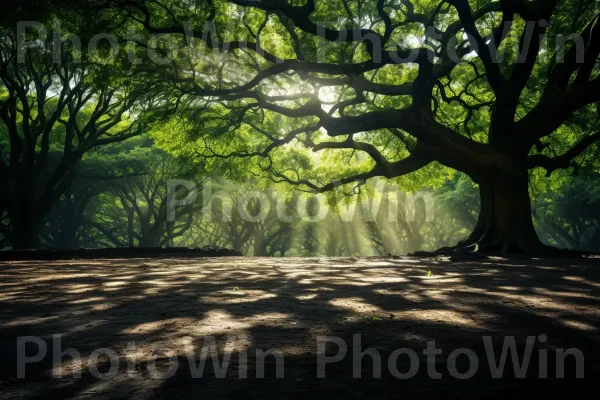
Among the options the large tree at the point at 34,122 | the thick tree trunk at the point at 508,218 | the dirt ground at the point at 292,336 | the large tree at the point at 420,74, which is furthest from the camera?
the large tree at the point at 34,122

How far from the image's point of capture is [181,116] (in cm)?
1812

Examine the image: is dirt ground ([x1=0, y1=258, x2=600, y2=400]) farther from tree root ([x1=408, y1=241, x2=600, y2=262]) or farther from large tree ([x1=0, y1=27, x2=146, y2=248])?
large tree ([x1=0, y1=27, x2=146, y2=248])

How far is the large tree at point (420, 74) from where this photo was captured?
12883 mm

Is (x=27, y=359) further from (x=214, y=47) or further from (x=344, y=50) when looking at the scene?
(x=344, y=50)

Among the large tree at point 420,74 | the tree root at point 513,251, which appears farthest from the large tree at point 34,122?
the tree root at point 513,251

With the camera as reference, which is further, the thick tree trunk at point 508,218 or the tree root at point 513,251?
the thick tree trunk at point 508,218

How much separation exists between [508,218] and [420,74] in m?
5.15

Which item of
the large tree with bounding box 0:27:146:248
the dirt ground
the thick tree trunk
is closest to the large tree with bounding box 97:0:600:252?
the thick tree trunk

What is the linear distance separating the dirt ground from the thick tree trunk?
8445 millimetres

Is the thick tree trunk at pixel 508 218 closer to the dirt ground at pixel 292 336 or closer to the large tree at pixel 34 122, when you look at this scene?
the dirt ground at pixel 292 336

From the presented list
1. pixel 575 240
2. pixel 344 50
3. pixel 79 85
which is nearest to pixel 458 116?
pixel 344 50

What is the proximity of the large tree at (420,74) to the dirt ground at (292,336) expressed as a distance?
27.2 ft

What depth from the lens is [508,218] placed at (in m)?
14.2

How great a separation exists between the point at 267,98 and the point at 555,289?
43.7 ft
